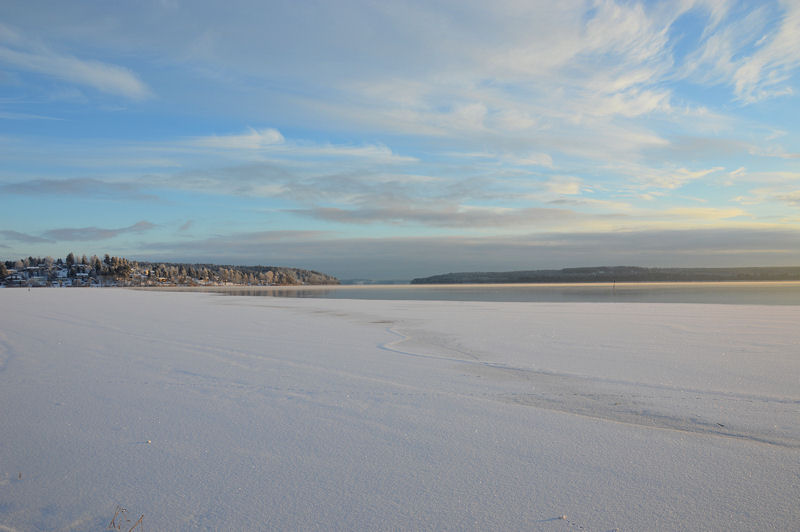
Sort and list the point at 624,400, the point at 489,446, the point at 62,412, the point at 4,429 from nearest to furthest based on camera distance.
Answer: the point at 489,446
the point at 4,429
the point at 62,412
the point at 624,400

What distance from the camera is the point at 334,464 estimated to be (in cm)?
321

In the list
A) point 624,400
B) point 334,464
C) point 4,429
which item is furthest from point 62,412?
point 624,400

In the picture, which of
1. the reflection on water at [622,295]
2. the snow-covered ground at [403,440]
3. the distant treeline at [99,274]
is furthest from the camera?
the distant treeline at [99,274]

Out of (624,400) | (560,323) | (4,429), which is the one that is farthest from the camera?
(560,323)

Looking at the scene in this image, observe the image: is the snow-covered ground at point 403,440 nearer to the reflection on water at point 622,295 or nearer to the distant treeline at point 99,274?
the reflection on water at point 622,295

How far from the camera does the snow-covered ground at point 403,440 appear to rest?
2598 mm

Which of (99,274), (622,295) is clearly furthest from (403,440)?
(99,274)

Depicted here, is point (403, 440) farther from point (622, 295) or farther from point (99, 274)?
point (99, 274)

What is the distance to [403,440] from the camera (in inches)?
144

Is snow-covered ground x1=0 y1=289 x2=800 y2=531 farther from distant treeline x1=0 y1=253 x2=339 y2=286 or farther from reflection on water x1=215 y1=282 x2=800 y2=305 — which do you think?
distant treeline x1=0 y1=253 x2=339 y2=286

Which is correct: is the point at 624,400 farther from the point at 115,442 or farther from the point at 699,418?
the point at 115,442

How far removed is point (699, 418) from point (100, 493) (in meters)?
5.00

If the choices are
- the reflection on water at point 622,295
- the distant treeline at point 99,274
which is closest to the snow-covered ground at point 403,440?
the reflection on water at point 622,295

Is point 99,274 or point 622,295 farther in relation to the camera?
point 99,274
